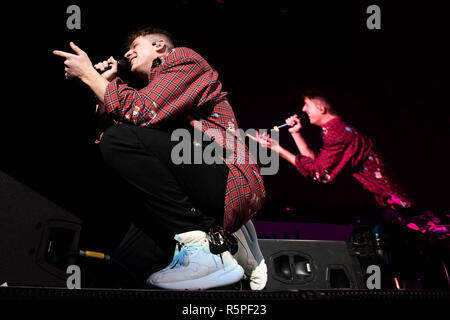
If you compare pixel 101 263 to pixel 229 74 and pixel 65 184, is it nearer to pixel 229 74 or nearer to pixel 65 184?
pixel 65 184

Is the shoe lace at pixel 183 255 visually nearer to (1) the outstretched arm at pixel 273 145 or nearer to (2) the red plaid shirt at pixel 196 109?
(2) the red plaid shirt at pixel 196 109

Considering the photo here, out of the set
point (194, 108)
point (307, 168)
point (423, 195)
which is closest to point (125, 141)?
point (194, 108)

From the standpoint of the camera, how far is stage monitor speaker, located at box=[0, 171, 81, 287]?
1.21 metres

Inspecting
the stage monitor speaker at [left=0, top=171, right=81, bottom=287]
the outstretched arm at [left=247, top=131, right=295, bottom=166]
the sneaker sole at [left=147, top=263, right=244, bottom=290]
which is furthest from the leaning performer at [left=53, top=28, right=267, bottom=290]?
the outstretched arm at [left=247, top=131, right=295, bottom=166]

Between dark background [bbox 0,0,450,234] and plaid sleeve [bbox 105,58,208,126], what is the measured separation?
597 millimetres

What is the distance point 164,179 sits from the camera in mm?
1021

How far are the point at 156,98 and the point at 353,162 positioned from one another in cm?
163

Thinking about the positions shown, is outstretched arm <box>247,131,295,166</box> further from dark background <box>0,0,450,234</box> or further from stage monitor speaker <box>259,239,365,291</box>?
stage monitor speaker <box>259,239,365,291</box>

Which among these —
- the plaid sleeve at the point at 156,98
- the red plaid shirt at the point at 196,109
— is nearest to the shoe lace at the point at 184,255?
the red plaid shirt at the point at 196,109

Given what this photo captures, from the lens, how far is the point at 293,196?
7.09ft

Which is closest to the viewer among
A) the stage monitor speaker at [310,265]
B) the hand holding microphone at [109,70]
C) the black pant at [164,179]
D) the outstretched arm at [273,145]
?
the black pant at [164,179]

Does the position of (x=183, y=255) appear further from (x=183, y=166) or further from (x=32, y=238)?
(x=32, y=238)

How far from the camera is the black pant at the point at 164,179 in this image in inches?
39.5
